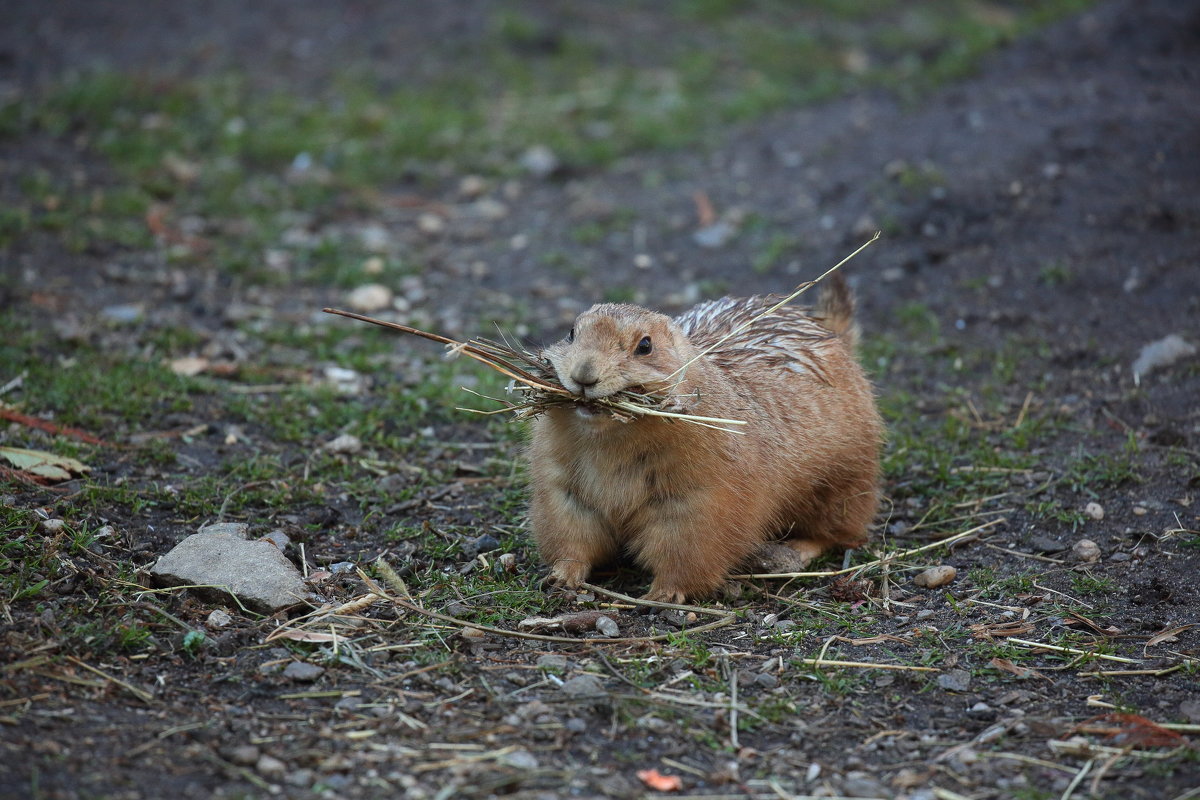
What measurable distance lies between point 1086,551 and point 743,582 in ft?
4.88

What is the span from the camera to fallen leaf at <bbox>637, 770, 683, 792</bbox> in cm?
354

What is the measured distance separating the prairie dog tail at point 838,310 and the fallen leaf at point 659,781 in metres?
2.90

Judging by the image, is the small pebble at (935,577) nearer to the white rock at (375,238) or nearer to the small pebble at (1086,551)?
the small pebble at (1086,551)

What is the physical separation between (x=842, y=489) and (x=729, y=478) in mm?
844

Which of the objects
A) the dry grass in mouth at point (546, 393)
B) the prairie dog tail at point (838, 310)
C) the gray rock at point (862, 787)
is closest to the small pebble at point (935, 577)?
the dry grass in mouth at point (546, 393)

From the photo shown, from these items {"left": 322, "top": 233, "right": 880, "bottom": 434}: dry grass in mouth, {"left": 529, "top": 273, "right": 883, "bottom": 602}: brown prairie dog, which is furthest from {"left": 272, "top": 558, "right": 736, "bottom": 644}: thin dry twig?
{"left": 322, "top": 233, "right": 880, "bottom": 434}: dry grass in mouth

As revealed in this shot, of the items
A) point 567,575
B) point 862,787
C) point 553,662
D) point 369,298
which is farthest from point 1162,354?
point 369,298

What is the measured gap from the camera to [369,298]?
784cm

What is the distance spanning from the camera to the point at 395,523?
540 centimetres

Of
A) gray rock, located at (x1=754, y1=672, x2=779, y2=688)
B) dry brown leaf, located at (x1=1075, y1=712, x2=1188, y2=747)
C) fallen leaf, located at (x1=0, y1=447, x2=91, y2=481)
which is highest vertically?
fallen leaf, located at (x1=0, y1=447, x2=91, y2=481)

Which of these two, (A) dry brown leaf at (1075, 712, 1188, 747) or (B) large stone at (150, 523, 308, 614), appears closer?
(A) dry brown leaf at (1075, 712, 1188, 747)

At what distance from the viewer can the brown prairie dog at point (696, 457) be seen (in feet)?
15.0

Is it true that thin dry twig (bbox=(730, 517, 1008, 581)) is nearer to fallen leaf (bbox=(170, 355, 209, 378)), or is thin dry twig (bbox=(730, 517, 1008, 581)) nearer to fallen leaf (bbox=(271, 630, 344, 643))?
fallen leaf (bbox=(271, 630, 344, 643))

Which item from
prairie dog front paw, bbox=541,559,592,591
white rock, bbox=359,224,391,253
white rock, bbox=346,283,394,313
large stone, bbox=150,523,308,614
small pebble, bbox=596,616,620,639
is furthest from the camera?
white rock, bbox=359,224,391,253
